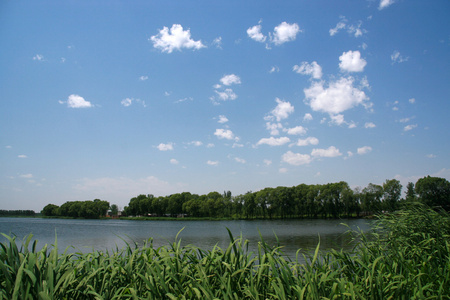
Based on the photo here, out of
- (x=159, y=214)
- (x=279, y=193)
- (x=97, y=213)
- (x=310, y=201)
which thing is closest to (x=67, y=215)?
(x=97, y=213)

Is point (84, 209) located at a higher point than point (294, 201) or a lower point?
lower

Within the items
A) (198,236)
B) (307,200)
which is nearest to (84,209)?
(307,200)

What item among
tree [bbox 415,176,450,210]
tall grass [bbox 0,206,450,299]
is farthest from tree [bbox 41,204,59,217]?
tall grass [bbox 0,206,450,299]

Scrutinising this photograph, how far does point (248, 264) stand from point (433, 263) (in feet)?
12.4

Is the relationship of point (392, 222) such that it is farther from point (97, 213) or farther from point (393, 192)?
point (97, 213)

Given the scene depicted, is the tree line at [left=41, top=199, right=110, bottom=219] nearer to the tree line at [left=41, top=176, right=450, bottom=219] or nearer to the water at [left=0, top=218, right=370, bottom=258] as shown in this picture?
the tree line at [left=41, top=176, right=450, bottom=219]

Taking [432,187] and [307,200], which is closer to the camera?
[432,187]

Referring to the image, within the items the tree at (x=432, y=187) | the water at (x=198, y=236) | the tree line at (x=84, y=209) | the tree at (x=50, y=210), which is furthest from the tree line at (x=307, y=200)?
the tree at (x=50, y=210)

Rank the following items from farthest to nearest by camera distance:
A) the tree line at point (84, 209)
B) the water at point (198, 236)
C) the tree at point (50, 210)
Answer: the tree at point (50, 210) → the tree line at point (84, 209) → the water at point (198, 236)

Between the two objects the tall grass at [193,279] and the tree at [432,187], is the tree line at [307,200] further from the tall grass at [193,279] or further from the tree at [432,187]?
the tall grass at [193,279]

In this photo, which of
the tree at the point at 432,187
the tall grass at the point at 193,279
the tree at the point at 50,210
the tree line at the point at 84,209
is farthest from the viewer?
the tree at the point at 50,210

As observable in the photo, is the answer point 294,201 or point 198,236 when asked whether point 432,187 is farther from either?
point 198,236

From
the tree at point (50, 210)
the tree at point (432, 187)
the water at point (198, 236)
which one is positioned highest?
the tree at point (432, 187)

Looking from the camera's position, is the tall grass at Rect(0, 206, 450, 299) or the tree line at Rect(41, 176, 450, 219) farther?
the tree line at Rect(41, 176, 450, 219)
